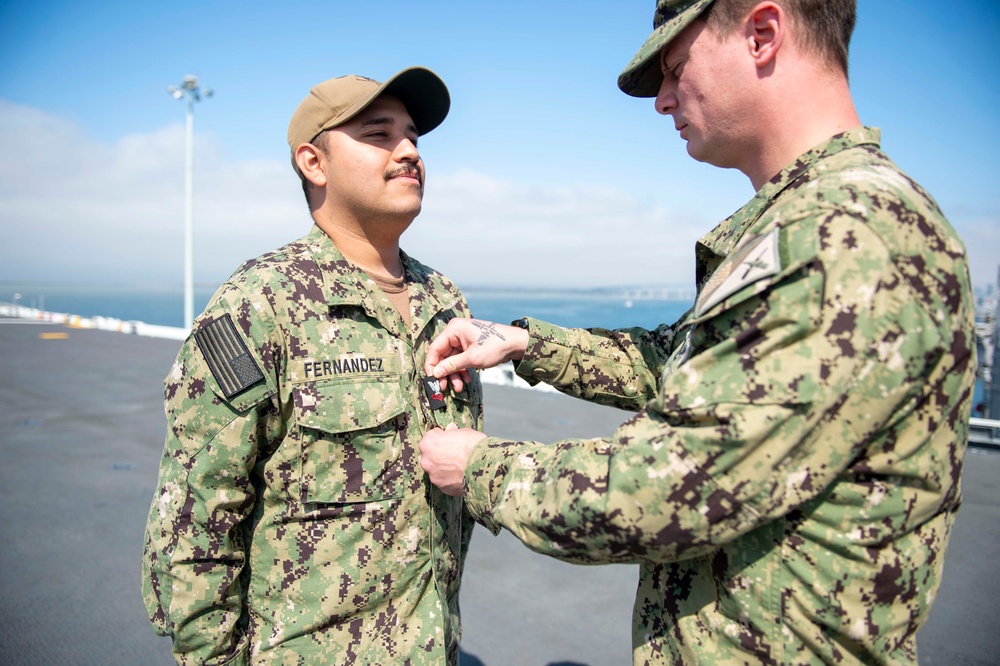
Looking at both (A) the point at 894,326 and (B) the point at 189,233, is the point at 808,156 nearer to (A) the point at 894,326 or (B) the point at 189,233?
(A) the point at 894,326

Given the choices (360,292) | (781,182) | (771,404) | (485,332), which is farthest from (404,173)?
(771,404)

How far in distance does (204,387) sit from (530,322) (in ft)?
3.51

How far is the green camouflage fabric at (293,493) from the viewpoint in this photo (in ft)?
6.02

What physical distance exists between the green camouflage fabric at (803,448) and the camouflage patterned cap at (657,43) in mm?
422

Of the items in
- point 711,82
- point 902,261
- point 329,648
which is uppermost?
point 711,82

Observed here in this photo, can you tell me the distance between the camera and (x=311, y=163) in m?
2.23

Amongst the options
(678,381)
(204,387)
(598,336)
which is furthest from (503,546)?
(678,381)

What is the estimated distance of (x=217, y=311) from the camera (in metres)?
1.86

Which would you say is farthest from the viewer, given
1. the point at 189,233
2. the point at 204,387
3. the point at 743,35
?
the point at 189,233

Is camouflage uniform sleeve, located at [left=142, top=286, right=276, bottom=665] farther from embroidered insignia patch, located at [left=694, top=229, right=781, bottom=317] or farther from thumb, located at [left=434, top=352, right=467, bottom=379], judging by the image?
embroidered insignia patch, located at [left=694, top=229, right=781, bottom=317]

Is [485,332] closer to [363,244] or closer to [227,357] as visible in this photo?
[363,244]

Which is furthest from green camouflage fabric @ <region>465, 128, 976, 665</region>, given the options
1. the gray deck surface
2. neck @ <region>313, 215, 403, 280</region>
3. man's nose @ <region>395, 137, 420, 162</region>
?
the gray deck surface

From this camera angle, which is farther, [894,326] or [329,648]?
[329,648]

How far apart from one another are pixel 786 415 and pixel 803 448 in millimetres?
89
